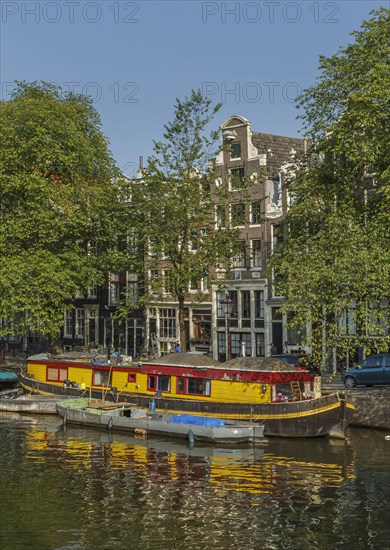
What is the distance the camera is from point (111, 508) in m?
24.2

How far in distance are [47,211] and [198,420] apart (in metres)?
23.1

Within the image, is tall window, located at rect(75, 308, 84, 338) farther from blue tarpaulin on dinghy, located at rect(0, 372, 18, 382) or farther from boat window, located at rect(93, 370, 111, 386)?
boat window, located at rect(93, 370, 111, 386)

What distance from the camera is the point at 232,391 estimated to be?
37781 millimetres

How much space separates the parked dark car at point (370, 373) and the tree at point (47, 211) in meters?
20.1

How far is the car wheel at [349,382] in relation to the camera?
4294 centimetres

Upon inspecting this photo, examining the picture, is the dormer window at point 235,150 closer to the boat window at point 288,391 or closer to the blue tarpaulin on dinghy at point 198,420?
the boat window at point 288,391

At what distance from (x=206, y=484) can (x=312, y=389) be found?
469 inches

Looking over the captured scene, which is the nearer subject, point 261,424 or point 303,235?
point 261,424

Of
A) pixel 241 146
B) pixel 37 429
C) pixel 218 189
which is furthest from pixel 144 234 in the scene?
pixel 37 429

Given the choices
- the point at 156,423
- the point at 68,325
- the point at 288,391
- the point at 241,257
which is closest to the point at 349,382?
the point at 288,391

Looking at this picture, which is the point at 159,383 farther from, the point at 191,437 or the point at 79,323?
the point at 79,323

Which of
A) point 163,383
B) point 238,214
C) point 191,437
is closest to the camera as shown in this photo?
point 191,437

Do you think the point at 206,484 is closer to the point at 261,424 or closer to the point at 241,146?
the point at 261,424

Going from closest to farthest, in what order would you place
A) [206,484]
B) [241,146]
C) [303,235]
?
1. [206,484]
2. [303,235]
3. [241,146]
